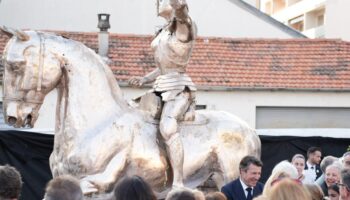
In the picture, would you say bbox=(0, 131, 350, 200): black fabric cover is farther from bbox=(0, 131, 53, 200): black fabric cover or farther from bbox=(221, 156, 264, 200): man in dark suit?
bbox=(221, 156, 264, 200): man in dark suit

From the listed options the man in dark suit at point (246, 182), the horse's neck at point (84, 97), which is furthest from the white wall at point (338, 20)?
the man in dark suit at point (246, 182)

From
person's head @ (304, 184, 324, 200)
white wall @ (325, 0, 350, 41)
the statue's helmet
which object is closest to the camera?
person's head @ (304, 184, 324, 200)

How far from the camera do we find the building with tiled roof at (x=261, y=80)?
2618cm

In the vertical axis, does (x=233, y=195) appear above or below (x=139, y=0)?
below

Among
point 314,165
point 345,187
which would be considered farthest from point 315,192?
point 314,165

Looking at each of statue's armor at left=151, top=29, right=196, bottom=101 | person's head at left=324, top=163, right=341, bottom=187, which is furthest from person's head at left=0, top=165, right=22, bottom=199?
person's head at left=324, top=163, right=341, bottom=187

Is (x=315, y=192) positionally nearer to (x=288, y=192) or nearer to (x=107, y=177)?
(x=288, y=192)

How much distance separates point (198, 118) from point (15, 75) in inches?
83.7

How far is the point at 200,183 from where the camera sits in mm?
11219

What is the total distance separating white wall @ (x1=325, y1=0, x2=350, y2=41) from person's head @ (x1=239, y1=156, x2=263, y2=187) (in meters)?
29.5

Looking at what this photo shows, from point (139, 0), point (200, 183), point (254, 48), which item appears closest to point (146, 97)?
point (200, 183)

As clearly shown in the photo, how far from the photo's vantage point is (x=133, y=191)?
650 cm

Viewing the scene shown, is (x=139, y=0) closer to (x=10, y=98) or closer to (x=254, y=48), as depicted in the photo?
(x=254, y=48)

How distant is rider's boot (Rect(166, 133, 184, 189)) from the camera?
1055 centimetres
